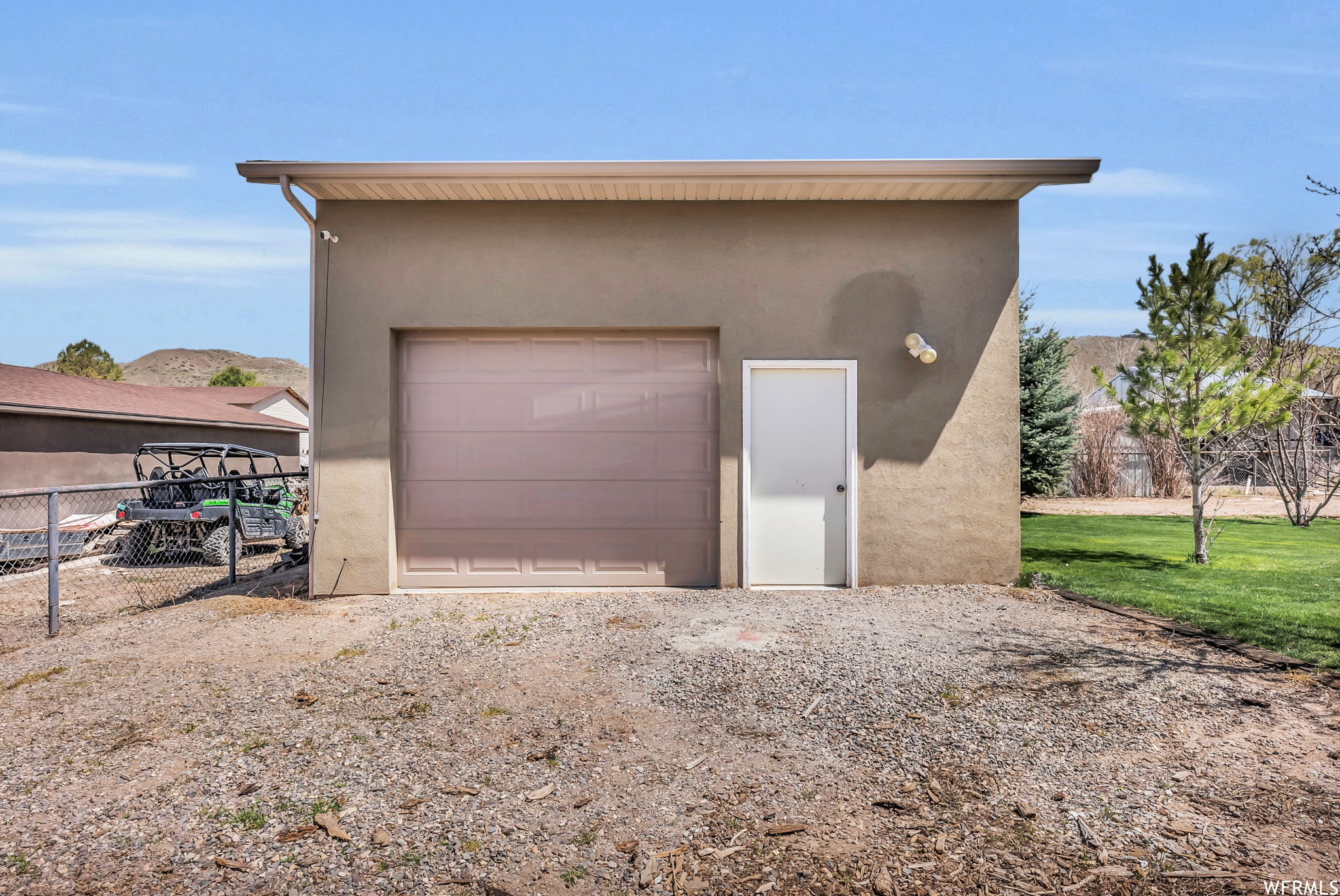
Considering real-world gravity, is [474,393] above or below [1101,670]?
above

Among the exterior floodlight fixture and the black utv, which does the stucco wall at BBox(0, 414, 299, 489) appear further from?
the exterior floodlight fixture

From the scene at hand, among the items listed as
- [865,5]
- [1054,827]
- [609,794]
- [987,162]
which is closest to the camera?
[1054,827]

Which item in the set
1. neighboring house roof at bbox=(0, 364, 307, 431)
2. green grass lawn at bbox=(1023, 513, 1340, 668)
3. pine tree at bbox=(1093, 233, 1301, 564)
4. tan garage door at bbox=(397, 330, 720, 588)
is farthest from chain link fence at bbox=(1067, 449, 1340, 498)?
neighboring house roof at bbox=(0, 364, 307, 431)

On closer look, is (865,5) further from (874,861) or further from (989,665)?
(874,861)

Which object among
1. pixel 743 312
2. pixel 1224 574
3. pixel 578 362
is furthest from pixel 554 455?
pixel 1224 574

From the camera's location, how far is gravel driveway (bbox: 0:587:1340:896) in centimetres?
217

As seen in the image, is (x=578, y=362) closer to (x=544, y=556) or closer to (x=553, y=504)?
(x=553, y=504)

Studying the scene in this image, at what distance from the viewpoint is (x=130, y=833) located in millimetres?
2391

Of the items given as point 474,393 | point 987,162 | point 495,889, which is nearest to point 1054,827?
point 495,889

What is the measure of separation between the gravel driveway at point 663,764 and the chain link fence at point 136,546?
6.77ft

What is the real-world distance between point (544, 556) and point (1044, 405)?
11.3 m

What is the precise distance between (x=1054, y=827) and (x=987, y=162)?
5.14m

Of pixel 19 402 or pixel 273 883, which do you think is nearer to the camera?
pixel 273 883

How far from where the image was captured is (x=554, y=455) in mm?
6637
